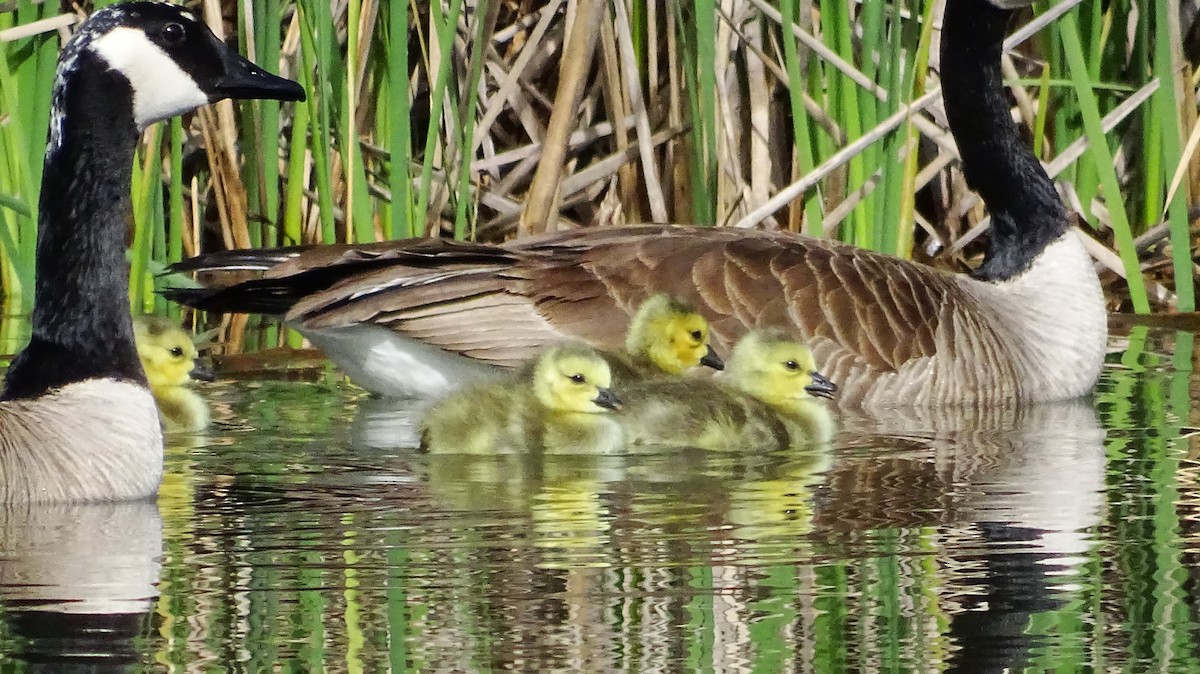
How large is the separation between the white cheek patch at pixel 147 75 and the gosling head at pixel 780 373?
2.02 meters

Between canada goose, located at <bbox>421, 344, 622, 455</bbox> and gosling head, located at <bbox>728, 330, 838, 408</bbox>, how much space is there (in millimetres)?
611

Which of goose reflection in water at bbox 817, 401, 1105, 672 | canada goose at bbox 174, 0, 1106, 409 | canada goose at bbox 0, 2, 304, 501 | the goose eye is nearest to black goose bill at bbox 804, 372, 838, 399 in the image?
goose reflection in water at bbox 817, 401, 1105, 672

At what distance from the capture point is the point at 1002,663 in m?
3.54

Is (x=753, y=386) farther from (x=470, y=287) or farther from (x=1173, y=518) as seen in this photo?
(x=1173, y=518)

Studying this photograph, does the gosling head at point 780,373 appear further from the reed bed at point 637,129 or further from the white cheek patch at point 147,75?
the white cheek patch at point 147,75

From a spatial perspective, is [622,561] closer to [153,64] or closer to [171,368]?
[153,64]

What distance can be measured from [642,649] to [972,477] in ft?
7.04

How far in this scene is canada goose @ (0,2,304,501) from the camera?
5121 millimetres

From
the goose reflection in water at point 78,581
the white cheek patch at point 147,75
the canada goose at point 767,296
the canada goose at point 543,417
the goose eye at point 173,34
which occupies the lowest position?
the goose reflection in water at point 78,581

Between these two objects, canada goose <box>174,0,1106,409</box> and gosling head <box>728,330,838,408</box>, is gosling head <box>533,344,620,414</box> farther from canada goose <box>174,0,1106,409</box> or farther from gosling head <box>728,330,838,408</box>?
canada goose <box>174,0,1106,409</box>

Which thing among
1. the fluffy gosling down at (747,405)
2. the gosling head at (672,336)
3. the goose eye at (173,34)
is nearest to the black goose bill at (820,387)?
the fluffy gosling down at (747,405)

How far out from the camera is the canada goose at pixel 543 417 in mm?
6035

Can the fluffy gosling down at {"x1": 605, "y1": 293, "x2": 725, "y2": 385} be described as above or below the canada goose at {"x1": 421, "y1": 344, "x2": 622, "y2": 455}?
above

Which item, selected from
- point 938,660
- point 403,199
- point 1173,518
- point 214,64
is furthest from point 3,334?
point 938,660
